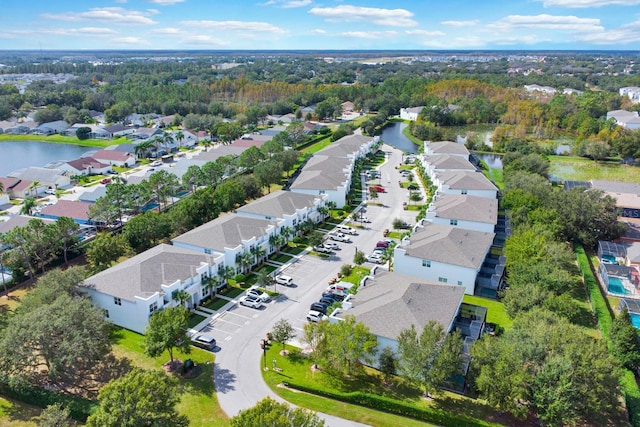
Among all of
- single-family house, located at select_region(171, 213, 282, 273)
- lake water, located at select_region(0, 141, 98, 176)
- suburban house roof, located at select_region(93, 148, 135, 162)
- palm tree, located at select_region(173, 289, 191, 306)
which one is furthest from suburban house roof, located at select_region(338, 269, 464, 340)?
lake water, located at select_region(0, 141, 98, 176)

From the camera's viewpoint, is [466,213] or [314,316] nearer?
[314,316]

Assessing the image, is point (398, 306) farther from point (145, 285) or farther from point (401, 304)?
point (145, 285)

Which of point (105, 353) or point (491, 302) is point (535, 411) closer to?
point (491, 302)

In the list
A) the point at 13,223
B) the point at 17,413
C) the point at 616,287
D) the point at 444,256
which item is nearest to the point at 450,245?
the point at 444,256

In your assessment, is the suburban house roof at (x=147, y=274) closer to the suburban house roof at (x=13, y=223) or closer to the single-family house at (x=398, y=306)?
the single-family house at (x=398, y=306)

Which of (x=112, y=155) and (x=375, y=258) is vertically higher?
(x=112, y=155)

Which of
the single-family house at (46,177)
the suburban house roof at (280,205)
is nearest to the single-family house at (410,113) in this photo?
the suburban house roof at (280,205)

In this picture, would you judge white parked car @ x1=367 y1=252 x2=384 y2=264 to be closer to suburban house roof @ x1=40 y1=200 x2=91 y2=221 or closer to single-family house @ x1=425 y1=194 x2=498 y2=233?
single-family house @ x1=425 y1=194 x2=498 y2=233
